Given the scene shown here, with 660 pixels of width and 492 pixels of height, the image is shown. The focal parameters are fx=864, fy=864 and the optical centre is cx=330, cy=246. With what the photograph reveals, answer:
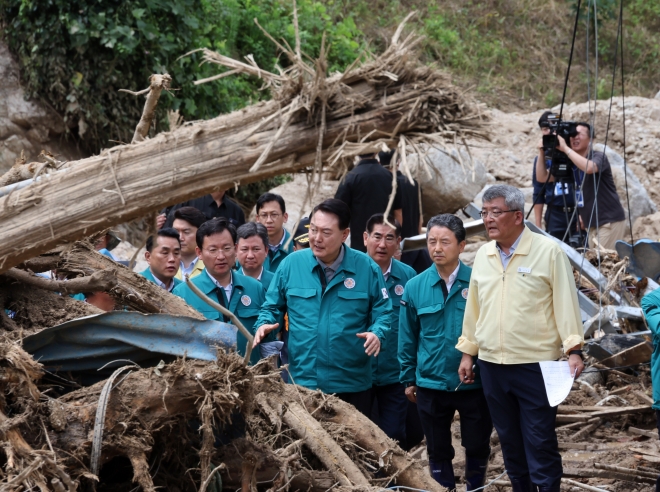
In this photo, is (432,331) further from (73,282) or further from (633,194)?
(633,194)

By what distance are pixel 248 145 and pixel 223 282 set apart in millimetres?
1869

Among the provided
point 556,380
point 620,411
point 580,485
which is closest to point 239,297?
point 556,380

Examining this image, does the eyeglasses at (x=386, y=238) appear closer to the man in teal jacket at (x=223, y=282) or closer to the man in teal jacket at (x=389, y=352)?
the man in teal jacket at (x=389, y=352)

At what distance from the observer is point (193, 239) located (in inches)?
269

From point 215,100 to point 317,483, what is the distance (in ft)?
25.0

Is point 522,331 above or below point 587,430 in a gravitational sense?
above

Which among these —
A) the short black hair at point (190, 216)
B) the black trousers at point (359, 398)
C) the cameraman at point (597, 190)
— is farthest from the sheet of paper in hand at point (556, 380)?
the cameraman at point (597, 190)

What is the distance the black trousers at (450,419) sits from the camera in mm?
5500

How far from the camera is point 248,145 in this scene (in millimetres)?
3924

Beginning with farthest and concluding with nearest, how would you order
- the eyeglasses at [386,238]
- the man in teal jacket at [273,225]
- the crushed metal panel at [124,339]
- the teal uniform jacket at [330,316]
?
the man in teal jacket at [273,225]
the eyeglasses at [386,238]
the teal uniform jacket at [330,316]
the crushed metal panel at [124,339]

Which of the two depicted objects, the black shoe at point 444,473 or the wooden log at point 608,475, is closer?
the black shoe at point 444,473

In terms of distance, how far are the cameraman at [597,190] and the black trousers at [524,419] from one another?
3728 millimetres

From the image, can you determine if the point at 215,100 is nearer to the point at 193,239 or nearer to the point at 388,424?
the point at 193,239

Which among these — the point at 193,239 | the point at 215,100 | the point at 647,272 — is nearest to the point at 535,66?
the point at 215,100
